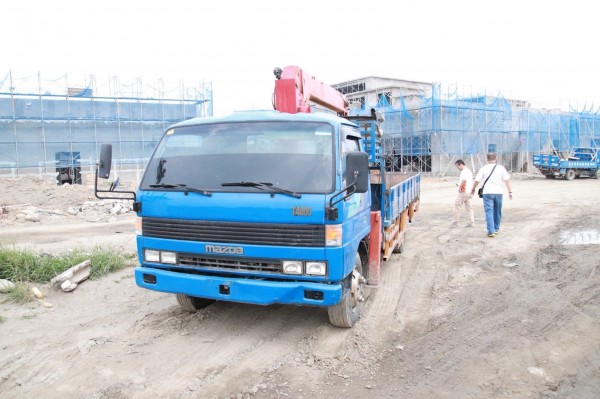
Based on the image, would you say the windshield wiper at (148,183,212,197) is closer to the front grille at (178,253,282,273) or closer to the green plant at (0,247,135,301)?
the front grille at (178,253,282,273)

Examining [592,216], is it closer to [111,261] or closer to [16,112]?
[111,261]

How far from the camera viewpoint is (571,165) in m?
27.5

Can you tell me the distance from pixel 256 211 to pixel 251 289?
0.71 metres

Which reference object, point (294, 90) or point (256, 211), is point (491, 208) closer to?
point (294, 90)

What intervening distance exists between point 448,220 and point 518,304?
23.6 feet

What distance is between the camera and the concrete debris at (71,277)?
6.36 metres

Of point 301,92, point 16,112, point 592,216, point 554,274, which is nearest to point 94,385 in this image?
point 301,92

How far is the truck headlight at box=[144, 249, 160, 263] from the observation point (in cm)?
473

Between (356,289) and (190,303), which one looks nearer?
(356,289)

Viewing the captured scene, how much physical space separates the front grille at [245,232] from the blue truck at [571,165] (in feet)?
91.0

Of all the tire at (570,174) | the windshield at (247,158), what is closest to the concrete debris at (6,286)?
the windshield at (247,158)

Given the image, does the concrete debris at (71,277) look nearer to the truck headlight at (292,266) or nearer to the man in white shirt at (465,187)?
the truck headlight at (292,266)

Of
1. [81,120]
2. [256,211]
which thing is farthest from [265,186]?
[81,120]

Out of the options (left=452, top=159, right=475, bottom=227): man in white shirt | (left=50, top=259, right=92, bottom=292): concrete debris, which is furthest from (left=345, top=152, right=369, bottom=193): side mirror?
(left=452, top=159, right=475, bottom=227): man in white shirt
